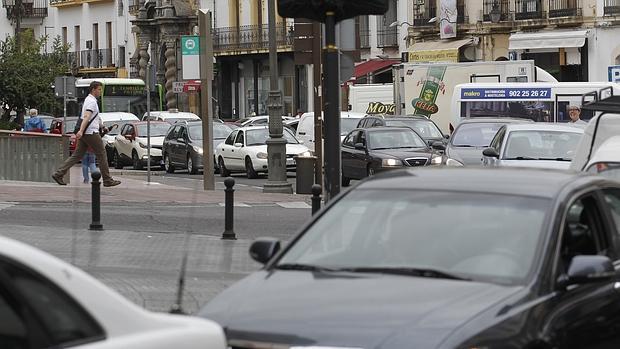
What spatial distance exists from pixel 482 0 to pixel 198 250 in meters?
39.3

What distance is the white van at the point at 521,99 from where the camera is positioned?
34156 mm

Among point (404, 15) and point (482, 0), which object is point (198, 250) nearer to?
point (482, 0)

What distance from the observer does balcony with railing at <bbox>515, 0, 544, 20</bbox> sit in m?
50.8

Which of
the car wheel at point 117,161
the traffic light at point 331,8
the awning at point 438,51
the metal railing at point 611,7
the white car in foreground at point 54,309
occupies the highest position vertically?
the metal railing at point 611,7

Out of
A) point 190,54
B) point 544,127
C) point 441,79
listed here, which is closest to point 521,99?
point 441,79

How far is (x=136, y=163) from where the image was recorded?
41.2 metres

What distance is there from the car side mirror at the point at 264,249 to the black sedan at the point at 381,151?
20.4 m

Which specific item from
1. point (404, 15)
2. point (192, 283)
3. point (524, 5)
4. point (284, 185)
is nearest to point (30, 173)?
point (284, 185)

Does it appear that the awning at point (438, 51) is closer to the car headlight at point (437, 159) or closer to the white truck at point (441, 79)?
the white truck at point (441, 79)

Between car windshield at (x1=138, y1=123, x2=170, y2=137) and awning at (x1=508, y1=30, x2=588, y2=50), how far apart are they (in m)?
14.6

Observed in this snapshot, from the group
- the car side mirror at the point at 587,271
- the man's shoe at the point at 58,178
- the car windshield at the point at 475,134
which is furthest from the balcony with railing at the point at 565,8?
the car side mirror at the point at 587,271

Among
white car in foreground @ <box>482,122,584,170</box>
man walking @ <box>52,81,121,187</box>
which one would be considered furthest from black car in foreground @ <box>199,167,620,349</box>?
man walking @ <box>52,81,121,187</box>

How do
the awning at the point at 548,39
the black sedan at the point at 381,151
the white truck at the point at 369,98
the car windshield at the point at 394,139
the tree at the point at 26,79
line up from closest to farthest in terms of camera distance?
the black sedan at the point at 381,151 < the car windshield at the point at 394,139 < the white truck at the point at 369,98 < the awning at the point at 548,39 < the tree at the point at 26,79

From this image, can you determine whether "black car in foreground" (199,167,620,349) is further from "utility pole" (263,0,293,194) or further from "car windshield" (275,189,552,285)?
"utility pole" (263,0,293,194)
